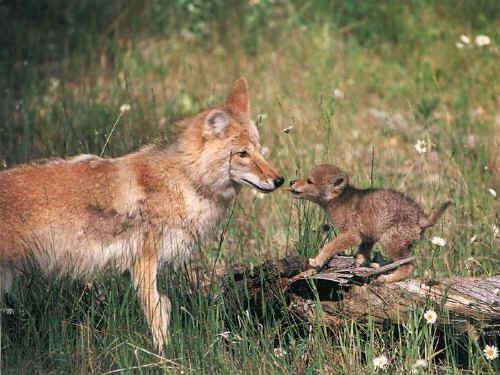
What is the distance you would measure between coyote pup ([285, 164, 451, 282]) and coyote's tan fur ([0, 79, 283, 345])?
33 centimetres

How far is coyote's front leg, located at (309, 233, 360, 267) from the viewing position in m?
4.11

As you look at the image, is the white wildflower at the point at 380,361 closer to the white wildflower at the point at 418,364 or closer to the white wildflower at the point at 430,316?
the white wildflower at the point at 418,364

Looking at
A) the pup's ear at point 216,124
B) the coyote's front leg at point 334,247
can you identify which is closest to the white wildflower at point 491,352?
→ the coyote's front leg at point 334,247

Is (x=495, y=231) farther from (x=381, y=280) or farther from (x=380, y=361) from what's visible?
(x=380, y=361)

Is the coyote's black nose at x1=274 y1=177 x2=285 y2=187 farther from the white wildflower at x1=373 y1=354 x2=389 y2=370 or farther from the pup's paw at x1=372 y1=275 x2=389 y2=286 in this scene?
the white wildflower at x1=373 y1=354 x2=389 y2=370

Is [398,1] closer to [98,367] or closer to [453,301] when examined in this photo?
[453,301]

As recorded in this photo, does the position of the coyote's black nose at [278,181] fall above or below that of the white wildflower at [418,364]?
above

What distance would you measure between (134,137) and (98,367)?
369 cm

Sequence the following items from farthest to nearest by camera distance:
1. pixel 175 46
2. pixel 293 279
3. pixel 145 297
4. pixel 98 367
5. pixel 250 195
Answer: pixel 175 46
pixel 250 195
pixel 145 297
pixel 293 279
pixel 98 367

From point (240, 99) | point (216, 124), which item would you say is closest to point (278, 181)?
point (216, 124)

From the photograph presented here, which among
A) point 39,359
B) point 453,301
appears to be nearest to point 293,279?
point 453,301

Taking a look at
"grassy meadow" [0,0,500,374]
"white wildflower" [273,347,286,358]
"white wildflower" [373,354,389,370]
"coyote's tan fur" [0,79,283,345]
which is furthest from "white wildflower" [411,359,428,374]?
"coyote's tan fur" [0,79,283,345]

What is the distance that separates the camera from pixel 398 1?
10289 millimetres

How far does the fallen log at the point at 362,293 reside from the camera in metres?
3.88
